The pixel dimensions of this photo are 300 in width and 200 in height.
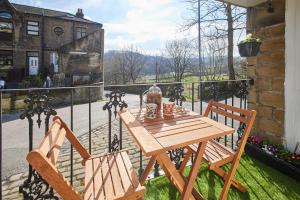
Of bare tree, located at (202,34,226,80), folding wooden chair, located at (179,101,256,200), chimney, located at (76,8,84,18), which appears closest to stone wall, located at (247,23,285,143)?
folding wooden chair, located at (179,101,256,200)

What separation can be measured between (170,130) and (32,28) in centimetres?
2504

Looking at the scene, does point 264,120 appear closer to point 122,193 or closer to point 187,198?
point 187,198

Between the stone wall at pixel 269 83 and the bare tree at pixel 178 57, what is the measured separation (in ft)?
86.7

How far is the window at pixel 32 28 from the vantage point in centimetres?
2236

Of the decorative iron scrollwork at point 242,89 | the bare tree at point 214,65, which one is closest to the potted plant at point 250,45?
the decorative iron scrollwork at point 242,89

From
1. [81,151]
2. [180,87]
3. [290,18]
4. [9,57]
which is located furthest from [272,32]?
[9,57]

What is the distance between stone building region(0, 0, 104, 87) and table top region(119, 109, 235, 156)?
73.5 feet

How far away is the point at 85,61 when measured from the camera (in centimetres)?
2372

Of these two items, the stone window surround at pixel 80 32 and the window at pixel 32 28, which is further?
the stone window surround at pixel 80 32

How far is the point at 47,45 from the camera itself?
2320 cm

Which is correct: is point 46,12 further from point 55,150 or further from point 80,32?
point 55,150

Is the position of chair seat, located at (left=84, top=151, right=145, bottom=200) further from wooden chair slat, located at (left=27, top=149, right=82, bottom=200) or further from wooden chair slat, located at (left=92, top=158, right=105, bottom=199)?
wooden chair slat, located at (left=27, top=149, right=82, bottom=200)

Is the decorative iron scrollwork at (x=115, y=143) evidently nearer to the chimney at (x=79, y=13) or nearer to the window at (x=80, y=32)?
the window at (x=80, y=32)

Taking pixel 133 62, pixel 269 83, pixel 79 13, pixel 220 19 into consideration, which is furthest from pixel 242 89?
pixel 133 62
